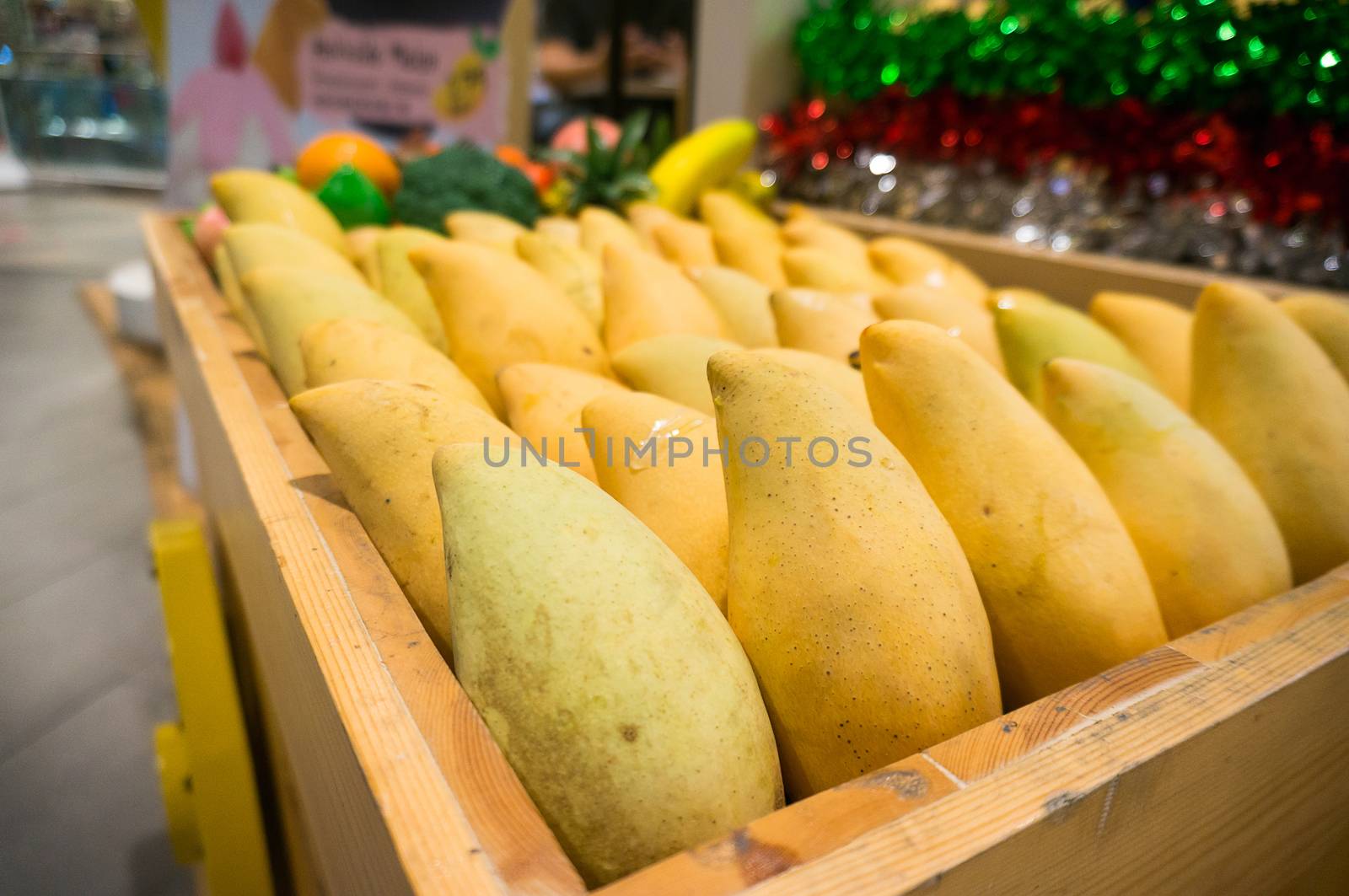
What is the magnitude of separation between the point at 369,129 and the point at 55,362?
1323 millimetres

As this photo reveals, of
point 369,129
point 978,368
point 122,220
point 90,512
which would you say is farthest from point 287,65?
point 122,220

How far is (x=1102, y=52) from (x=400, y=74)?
1.26 m

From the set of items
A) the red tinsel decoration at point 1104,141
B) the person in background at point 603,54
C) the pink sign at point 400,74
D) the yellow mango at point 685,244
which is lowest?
the yellow mango at point 685,244

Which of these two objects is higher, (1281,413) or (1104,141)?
(1104,141)

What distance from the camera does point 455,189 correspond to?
125 centimetres

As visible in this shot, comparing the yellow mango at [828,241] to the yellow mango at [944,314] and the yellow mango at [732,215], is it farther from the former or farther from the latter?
the yellow mango at [944,314]

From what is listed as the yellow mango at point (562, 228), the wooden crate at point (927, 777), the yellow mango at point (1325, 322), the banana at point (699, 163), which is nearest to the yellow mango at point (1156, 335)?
the yellow mango at point (1325, 322)

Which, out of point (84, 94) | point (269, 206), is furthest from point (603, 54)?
point (84, 94)

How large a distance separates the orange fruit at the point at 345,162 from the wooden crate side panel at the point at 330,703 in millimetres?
666

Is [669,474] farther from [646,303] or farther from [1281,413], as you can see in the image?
[1281,413]

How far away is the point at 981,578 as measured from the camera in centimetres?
48

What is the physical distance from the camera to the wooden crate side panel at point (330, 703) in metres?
0.28

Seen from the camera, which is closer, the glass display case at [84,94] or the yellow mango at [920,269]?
the yellow mango at [920,269]

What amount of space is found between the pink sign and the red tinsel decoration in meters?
0.61
